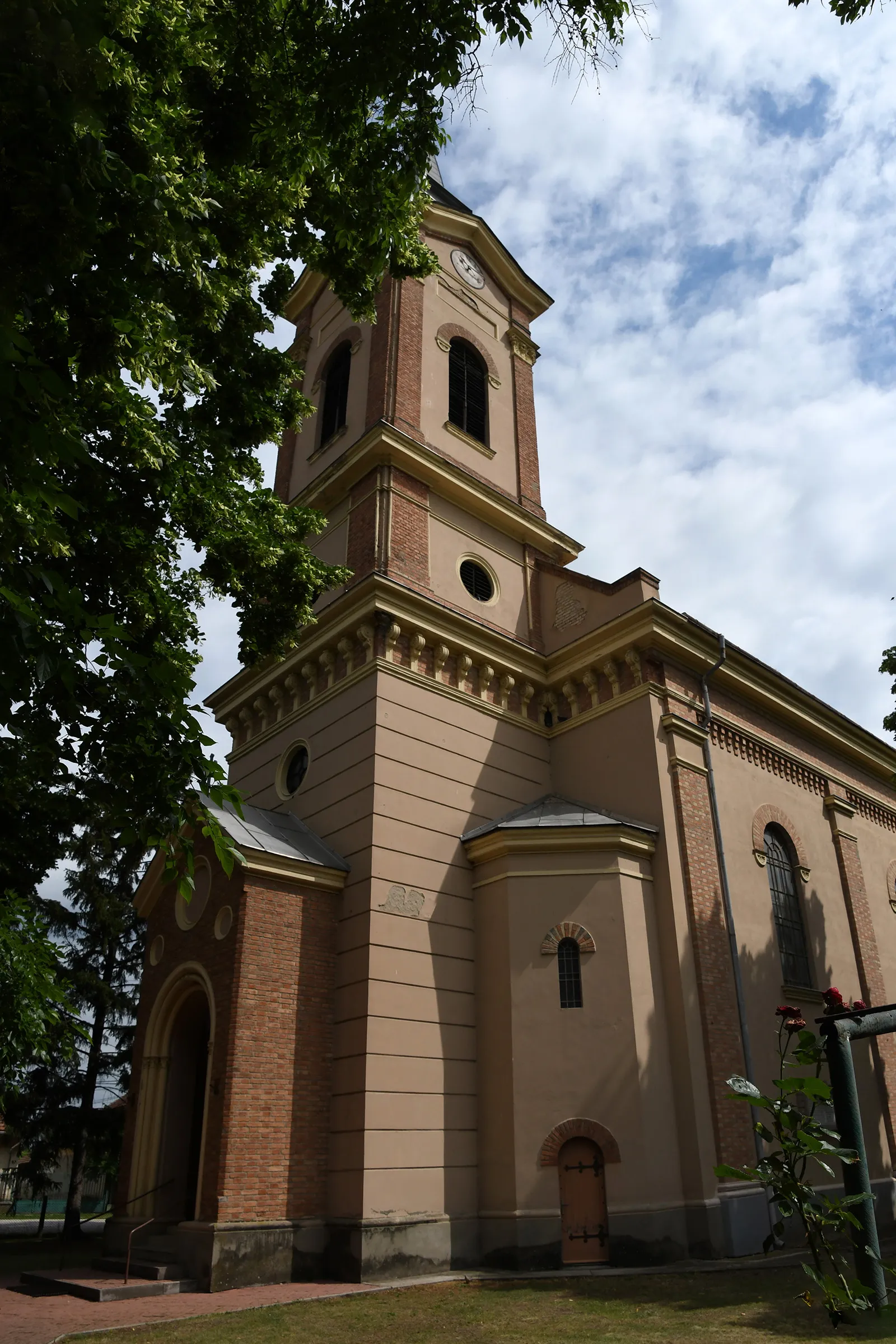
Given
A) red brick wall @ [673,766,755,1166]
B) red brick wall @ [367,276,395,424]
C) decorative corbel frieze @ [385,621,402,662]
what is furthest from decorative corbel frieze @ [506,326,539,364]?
red brick wall @ [673,766,755,1166]

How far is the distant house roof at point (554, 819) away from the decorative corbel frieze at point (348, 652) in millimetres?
3444

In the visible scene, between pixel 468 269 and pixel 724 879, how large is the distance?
15506 mm

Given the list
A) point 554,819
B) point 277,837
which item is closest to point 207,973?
point 277,837

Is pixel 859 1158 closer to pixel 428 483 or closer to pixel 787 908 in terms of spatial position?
pixel 787 908

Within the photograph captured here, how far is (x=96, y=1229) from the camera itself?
27047 millimetres

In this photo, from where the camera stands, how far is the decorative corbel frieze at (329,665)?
16719 mm

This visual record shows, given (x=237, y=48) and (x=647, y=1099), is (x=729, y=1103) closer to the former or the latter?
(x=647, y=1099)

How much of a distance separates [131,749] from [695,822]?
11.2 m

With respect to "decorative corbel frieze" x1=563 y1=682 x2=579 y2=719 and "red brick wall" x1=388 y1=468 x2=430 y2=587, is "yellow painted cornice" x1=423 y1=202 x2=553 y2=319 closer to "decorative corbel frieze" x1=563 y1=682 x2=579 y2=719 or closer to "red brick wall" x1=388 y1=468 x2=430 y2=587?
"red brick wall" x1=388 y1=468 x2=430 y2=587

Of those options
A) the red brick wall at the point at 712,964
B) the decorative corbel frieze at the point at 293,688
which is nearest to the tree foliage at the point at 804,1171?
the red brick wall at the point at 712,964

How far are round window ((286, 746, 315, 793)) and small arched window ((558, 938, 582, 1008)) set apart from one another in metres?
5.50

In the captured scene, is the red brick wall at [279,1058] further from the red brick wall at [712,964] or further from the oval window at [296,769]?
the red brick wall at [712,964]

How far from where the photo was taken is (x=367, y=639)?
52.5 ft

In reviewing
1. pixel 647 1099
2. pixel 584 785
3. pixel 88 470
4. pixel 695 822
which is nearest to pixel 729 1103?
pixel 647 1099
